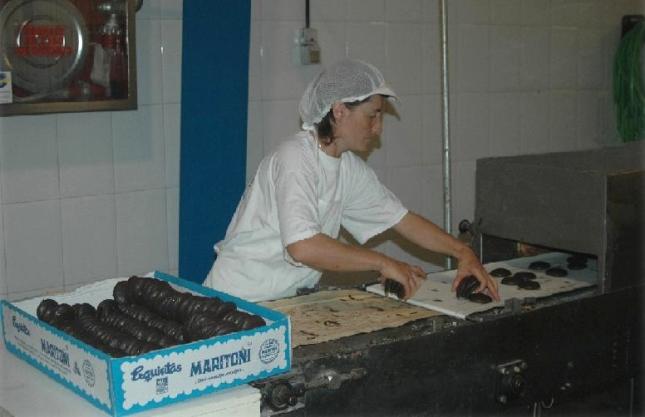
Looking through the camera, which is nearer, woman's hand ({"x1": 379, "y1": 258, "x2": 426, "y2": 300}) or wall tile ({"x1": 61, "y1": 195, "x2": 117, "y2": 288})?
woman's hand ({"x1": 379, "y1": 258, "x2": 426, "y2": 300})

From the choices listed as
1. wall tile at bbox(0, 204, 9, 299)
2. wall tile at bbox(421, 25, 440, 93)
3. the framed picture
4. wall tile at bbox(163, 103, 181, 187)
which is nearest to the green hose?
wall tile at bbox(421, 25, 440, 93)

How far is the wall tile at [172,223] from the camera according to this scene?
318 cm

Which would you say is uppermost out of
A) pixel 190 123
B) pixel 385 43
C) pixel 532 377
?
pixel 385 43

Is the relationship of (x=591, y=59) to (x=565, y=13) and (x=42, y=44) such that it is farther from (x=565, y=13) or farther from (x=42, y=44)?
(x=42, y=44)

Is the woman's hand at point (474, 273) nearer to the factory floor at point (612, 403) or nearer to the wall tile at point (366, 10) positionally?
the factory floor at point (612, 403)

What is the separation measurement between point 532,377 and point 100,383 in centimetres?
115

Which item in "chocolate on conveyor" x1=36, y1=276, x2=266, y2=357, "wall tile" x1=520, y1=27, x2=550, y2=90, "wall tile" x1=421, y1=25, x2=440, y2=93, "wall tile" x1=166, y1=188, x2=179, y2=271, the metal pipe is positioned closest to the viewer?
"chocolate on conveyor" x1=36, y1=276, x2=266, y2=357

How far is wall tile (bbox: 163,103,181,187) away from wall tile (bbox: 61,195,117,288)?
232 mm

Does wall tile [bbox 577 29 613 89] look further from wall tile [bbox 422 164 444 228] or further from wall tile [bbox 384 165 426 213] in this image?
wall tile [bbox 384 165 426 213]

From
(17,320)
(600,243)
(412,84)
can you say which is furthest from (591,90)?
(17,320)

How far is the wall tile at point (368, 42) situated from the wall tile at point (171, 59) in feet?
2.41

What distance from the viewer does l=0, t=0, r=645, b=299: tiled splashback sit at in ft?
9.59

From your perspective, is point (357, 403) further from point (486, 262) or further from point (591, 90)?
point (591, 90)

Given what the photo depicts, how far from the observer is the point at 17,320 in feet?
6.31
